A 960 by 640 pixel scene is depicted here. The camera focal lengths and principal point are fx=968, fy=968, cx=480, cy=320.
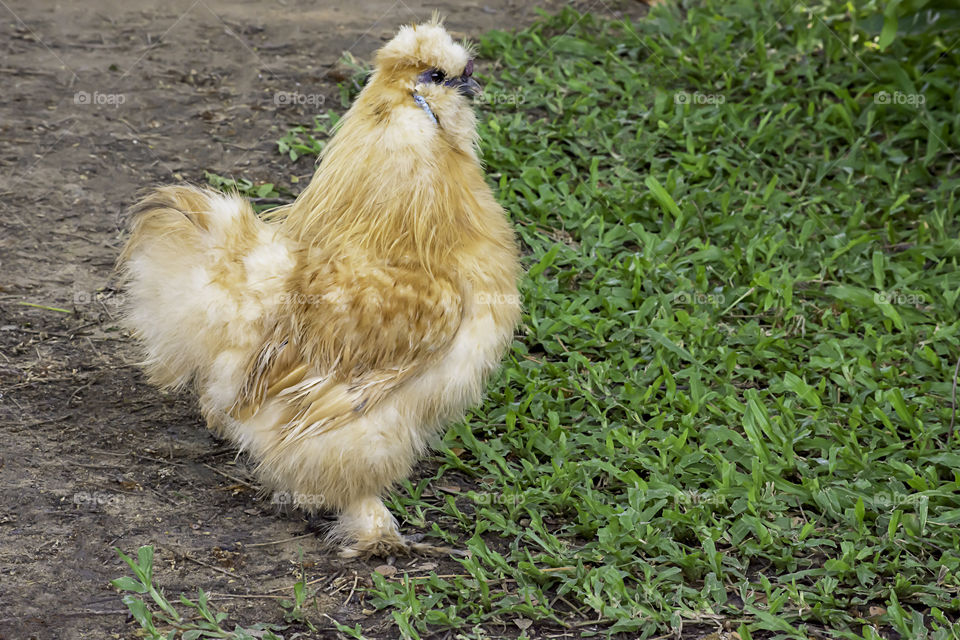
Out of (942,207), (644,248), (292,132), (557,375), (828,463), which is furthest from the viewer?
(292,132)

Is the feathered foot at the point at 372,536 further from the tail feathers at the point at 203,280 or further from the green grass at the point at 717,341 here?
the tail feathers at the point at 203,280

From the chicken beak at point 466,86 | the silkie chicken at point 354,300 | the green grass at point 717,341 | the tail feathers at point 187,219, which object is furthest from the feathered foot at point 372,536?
the chicken beak at point 466,86

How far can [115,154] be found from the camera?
608 cm

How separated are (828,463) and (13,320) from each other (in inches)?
154

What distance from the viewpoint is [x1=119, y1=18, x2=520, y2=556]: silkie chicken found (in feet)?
12.0

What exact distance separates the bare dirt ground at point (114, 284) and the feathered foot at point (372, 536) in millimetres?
57

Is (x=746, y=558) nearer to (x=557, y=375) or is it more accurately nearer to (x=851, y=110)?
(x=557, y=375)

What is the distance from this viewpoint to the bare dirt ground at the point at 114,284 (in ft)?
11.6

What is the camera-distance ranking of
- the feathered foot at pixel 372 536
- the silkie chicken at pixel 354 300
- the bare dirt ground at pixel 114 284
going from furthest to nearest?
the feathered foot at pixel 372 536 → the silkie chicken at pixel 354 300 → the bare dirt ground at pixel 114 284

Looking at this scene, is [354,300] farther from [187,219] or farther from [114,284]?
[114,284]

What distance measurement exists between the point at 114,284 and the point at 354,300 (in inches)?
82.3

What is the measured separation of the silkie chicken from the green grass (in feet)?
1.65

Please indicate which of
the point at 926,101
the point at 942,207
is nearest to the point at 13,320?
the point at 942,207

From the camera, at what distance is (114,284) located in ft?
16.9
